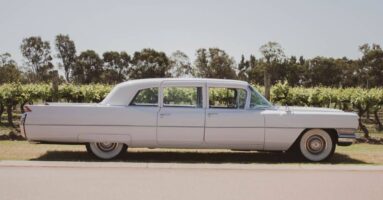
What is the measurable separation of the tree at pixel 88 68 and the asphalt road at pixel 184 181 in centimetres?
7852

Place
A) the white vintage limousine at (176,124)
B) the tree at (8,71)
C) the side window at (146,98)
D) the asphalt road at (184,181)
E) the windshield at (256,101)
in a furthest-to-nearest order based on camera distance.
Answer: the tree at (8,71) < the windshield at (256,101) < the side window at (146,98) < the white vintage limousine at (176,124) < the asphalt road at (184,181)

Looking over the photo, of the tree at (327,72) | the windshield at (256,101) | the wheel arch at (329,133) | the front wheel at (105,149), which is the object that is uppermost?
the tree at (327,72)

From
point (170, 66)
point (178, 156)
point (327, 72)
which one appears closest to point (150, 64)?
point (170, 66)

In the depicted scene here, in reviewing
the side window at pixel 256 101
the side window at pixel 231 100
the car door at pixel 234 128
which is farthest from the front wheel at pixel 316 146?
the side window at pixel 231 100

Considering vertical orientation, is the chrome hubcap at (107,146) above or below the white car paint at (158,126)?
below

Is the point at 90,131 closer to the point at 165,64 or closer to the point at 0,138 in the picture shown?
the point at 0,138

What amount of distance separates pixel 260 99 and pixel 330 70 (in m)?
84.3

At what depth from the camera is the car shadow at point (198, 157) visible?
32.4ft

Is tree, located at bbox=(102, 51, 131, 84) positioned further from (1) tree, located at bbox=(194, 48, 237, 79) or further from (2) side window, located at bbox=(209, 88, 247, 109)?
(2) side window, located at bbox=(209, 88, 247, 109)

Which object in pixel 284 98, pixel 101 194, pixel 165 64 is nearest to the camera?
pixel 101 194

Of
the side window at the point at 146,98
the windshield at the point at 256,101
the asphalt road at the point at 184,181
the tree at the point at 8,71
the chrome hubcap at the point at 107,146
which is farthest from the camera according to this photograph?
the tree at the point at 8,71

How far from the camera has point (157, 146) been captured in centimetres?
983

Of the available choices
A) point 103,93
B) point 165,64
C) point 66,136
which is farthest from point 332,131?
point 165,64

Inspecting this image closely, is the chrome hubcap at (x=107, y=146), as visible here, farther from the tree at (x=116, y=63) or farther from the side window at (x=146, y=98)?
the tree at (x=116, y=63)
